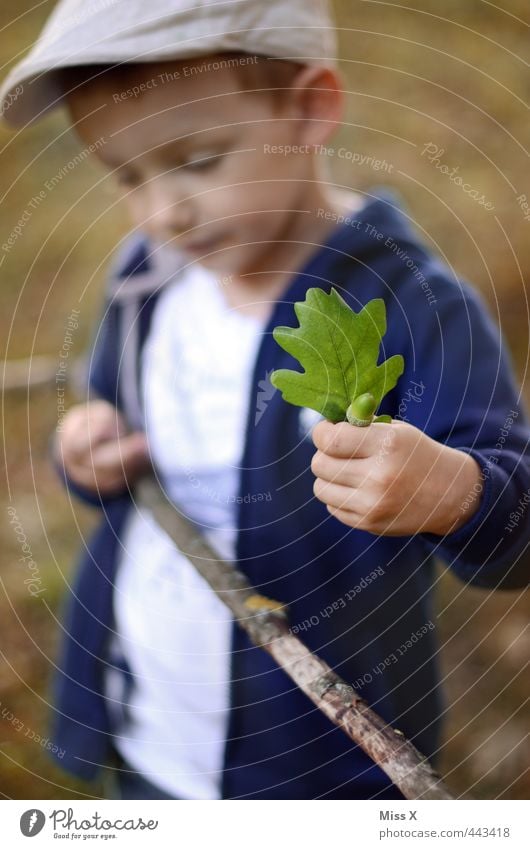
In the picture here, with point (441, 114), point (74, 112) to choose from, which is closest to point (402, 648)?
point (74, 112)

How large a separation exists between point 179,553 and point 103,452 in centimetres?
10

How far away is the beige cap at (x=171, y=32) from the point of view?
0.43 meters

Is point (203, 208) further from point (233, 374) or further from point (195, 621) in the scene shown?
point (195, 621)

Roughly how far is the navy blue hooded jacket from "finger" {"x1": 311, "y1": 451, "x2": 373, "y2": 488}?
0.07 m

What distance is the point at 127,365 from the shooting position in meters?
0.56

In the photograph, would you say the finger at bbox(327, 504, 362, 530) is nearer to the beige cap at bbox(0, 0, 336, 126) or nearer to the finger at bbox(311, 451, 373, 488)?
the finger at bbox(311, 451, 373, 488)

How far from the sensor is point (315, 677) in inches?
15.1

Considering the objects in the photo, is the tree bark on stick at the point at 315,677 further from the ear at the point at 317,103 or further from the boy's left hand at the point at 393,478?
the ear at the point at 317,103

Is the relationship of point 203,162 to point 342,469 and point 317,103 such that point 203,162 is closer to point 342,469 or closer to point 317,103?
point 317,103

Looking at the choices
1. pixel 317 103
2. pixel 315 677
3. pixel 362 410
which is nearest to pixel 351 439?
pixel 362 410

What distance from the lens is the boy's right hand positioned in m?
0.56

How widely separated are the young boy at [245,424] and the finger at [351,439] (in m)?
0.03

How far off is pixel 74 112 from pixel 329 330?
0.26m

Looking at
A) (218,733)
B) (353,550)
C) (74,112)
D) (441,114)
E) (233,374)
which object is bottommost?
(218,733)
